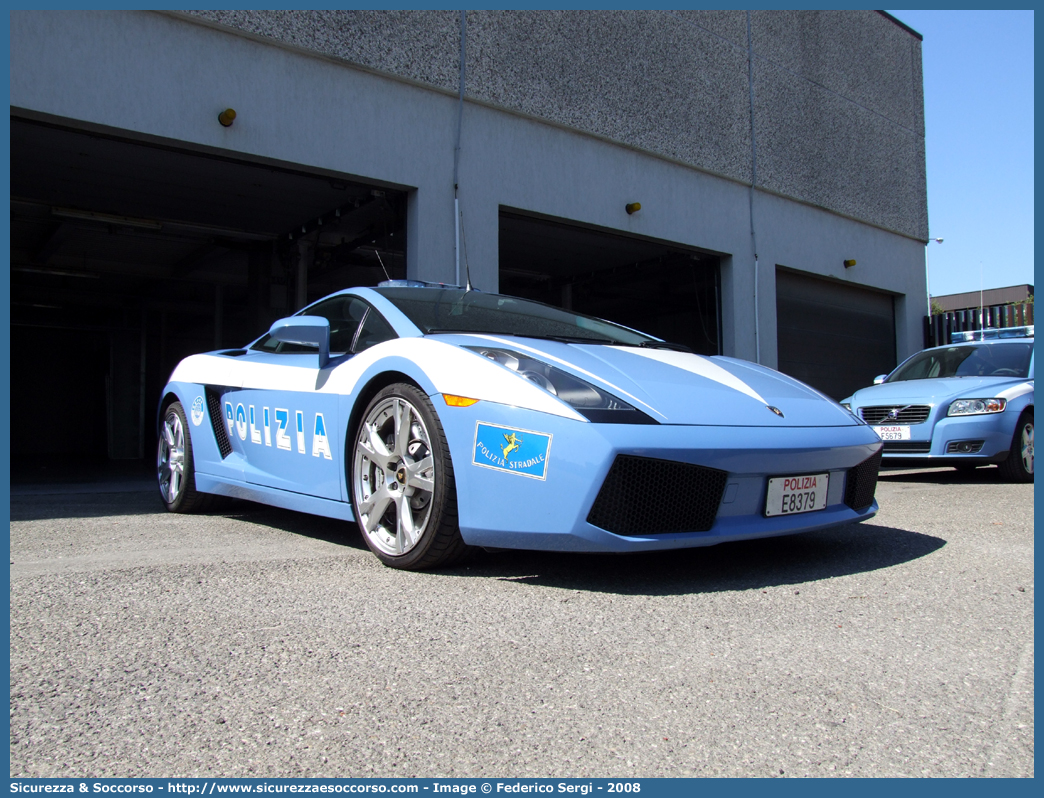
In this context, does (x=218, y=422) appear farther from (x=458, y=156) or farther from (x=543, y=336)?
(x=458, y=156)

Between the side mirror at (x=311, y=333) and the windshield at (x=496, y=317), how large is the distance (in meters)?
0.32

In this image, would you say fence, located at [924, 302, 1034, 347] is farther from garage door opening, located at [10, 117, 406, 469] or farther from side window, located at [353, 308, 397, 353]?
side window, located at [353, 308, 397, 353]

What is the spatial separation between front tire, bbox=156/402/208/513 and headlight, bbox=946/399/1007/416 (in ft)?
18.1

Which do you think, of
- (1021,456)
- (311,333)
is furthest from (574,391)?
(1021,456)

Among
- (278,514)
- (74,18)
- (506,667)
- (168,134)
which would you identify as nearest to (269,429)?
(278,514)

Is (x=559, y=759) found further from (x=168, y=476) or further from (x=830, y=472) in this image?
(x=168, y=476)

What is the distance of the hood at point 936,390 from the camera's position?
21.5 ft

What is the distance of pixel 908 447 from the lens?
663 cm

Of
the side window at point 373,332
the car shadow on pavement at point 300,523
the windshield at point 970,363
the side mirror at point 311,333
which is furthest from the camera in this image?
the windshield at point 970,363

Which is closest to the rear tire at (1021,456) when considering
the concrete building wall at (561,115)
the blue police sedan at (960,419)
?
the blue police sedan at (960,419)

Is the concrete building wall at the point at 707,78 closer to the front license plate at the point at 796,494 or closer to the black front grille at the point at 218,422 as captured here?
the black front grille at the point at 218,422

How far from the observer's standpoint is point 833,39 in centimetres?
1395

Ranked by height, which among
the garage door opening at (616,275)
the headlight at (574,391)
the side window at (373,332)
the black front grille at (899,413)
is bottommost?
the black front grille at (899,413)

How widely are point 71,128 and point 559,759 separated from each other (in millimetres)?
7177
